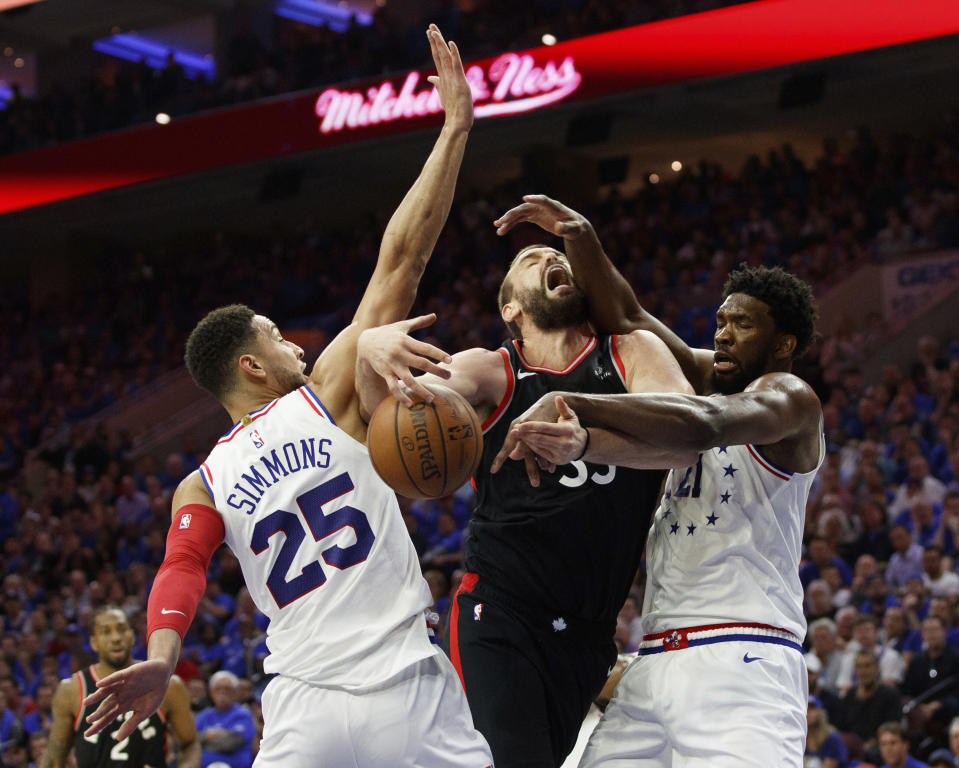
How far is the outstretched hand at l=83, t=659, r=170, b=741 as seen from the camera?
278cm

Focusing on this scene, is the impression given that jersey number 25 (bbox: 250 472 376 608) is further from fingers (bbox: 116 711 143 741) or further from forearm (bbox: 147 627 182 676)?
fingers (bbox: 116 711 143 741)

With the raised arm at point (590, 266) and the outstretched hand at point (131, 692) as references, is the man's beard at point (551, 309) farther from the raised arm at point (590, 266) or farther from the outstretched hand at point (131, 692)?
the outstretched hand at point (131, 692)

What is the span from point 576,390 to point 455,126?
0.93m

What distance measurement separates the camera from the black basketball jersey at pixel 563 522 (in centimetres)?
370

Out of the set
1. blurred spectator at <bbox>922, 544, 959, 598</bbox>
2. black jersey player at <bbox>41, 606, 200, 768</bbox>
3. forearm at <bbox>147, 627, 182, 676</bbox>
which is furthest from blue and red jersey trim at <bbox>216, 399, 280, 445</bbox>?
blurred spectator at <bbox>922, 544, 959, 598</bbox>

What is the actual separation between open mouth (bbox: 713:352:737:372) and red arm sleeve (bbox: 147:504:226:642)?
1625 millimetres

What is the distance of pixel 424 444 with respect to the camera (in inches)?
116

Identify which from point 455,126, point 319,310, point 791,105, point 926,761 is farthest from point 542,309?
point 319,310

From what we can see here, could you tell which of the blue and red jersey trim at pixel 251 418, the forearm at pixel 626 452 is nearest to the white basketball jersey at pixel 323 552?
the blue and red jersey trim at pixel 251 418

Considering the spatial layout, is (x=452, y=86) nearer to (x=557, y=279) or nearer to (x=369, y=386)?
(x=557, y=279)

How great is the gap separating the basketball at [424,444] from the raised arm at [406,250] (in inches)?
10.1

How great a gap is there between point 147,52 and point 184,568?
22.3m

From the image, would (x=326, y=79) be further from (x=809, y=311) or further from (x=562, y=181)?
(x=809, y=311)

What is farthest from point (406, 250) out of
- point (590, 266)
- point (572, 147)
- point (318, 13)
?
point (318, 13)
